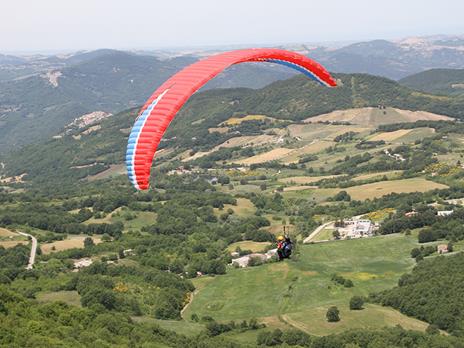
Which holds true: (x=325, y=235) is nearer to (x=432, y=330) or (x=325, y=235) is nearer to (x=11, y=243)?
(x=432, y=330)

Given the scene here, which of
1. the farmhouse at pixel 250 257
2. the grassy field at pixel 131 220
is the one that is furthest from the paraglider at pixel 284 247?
the grassy field at pixel 131 220

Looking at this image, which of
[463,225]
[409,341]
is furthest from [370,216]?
[409,341]

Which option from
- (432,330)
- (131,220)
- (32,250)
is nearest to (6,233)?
(32,250)

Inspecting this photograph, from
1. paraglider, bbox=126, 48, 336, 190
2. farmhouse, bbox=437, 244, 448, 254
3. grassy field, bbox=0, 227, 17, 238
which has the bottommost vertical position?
grassy field, bbox=0, 227, 17, 238

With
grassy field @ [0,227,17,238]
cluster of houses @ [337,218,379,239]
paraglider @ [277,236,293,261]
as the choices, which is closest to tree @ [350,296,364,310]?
cluster of houses @ [337,218,379,239]

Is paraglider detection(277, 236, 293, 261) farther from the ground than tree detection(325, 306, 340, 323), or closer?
farther from the ground

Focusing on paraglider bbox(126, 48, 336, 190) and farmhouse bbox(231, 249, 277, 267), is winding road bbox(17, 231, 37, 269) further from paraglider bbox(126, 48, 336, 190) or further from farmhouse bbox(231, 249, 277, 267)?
paraglider bbox(126, 48, 336, 190)
